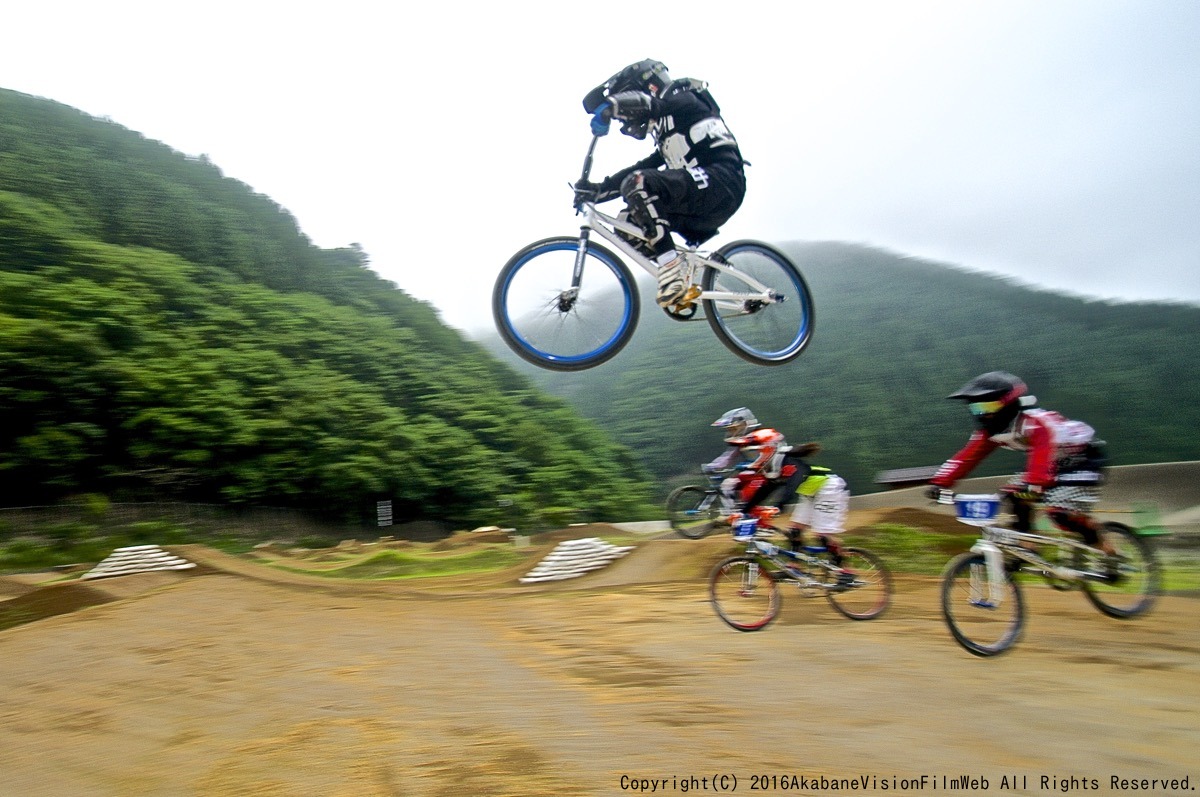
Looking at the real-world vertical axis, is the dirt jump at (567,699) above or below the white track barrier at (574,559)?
below

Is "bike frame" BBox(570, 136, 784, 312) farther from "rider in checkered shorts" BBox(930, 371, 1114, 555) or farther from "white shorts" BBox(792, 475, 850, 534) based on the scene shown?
"white shorts" BBox(792, 475, 850, 534)

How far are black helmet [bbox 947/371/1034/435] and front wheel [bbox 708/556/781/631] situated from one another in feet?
5.14

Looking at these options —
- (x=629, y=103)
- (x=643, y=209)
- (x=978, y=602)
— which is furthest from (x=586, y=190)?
(x=978, y=602)

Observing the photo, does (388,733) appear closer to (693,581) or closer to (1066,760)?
(1066,760)

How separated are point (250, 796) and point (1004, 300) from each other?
1055 cm

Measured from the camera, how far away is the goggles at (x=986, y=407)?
4633 mm

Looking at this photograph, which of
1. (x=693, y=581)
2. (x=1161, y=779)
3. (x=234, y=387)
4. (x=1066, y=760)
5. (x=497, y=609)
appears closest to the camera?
(x=1161, y=779)

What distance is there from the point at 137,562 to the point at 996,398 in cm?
606

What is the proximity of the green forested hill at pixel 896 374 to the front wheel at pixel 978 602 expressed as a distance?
506cm

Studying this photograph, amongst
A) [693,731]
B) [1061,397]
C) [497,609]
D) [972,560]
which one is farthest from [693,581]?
[1061,397]

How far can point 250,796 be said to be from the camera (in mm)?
2695

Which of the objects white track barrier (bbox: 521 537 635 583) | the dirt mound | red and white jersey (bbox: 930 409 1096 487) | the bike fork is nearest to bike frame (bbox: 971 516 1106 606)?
the bike fork

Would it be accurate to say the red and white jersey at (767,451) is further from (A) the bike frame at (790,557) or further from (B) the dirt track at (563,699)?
(B) the dirt track at (563,699)

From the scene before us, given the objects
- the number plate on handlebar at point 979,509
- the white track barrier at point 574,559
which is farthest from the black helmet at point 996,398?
the white track barrier at point 574,559
